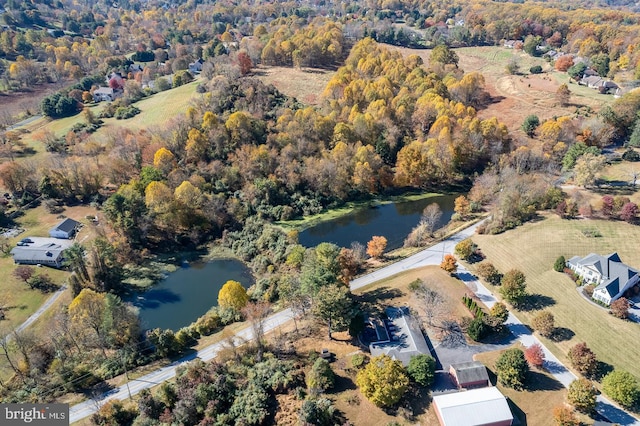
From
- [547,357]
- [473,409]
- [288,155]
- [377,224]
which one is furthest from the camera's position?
[288,155]

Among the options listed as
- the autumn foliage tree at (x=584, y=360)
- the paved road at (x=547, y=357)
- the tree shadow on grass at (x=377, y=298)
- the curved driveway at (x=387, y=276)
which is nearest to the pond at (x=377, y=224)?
the curved driveway at (x=387, y=276)

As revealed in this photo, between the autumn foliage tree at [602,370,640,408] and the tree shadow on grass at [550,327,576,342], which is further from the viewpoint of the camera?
the tree shadow on grass at [550,327,576,342]

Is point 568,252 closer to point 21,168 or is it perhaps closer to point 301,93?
point 301,93

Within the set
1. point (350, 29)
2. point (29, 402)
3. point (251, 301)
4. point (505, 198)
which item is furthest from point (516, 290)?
point (350, 29)

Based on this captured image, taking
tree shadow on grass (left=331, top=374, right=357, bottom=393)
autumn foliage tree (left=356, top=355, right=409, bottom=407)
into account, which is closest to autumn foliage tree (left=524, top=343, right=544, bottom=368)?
autumn foliage tree (left=356, top=355, right=409, bottom=407)

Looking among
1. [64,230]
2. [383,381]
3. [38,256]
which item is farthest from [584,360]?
[64,230]

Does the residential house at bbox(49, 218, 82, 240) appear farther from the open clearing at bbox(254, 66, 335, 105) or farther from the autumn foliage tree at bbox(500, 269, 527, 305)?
the autumn foliage tree at bbox(500, 269, 527, 305)

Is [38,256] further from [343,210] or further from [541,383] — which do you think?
[541,383]
